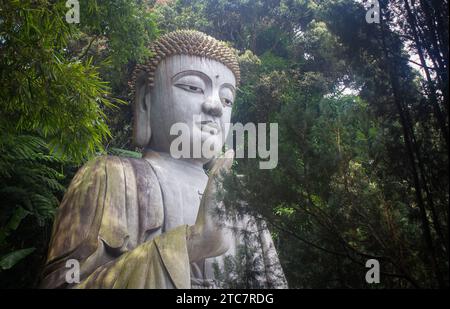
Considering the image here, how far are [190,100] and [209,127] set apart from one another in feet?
0.82

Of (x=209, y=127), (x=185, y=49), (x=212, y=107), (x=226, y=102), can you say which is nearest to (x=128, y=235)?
(x=209, y=127)

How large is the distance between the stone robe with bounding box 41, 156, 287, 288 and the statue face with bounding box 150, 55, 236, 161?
0.32 meters

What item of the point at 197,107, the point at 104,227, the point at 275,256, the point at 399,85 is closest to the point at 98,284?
the point at 104,227

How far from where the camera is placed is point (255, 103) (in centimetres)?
750

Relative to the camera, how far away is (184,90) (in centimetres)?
390

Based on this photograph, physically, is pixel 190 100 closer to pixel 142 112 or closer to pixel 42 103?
pixel 142 112

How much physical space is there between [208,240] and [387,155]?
3.60 feet

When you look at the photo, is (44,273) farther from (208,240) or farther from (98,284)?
(208,240)

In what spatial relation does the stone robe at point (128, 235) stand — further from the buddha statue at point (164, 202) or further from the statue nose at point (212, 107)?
the statue nose at point (212, 107)

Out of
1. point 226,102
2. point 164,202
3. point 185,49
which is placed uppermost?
point 185,49

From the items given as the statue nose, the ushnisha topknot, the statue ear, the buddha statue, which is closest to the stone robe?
the buddha statue

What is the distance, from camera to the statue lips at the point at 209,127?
382 centimetres

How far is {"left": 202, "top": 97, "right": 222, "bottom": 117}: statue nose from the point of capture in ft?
12.6

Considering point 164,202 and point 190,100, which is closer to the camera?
point 164,202
